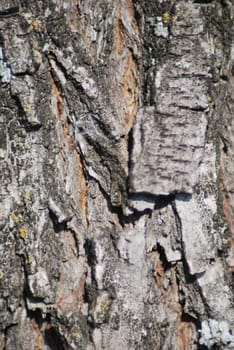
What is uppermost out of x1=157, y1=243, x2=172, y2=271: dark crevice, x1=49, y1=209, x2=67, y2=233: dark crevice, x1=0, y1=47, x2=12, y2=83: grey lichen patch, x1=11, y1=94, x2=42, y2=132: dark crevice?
x1=0, y1=47, x2=12, y2=83: grey lichen patch

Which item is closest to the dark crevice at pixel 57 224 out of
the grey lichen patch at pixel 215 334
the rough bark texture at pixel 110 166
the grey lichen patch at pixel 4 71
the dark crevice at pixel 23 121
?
the rough bark texture at pixel 110 166

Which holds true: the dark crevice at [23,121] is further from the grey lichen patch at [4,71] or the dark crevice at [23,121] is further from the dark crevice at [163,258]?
the dark crevice at [163,258]

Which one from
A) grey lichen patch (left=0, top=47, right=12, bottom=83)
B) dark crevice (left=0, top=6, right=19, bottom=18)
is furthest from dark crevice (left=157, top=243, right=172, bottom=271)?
dark crevice (left=0, top=6, right=19, bottom=18)

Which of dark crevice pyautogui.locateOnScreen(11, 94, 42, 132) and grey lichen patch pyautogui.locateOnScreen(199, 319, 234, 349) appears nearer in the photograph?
dark crevice pyautogui.locateOnScreen(11, 94, 42, 132)

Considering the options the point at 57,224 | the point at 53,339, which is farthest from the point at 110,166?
the point at 53,339

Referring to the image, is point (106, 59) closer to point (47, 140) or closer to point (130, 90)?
point (130, 90)

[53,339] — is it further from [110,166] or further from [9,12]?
[9,12]

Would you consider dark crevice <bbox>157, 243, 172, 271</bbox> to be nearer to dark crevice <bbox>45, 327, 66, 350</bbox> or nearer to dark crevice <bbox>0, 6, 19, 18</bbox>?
dark crevice <bbox>45, 327, 66, 350</bbox>

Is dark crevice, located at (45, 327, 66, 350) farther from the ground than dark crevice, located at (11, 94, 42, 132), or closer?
closer
